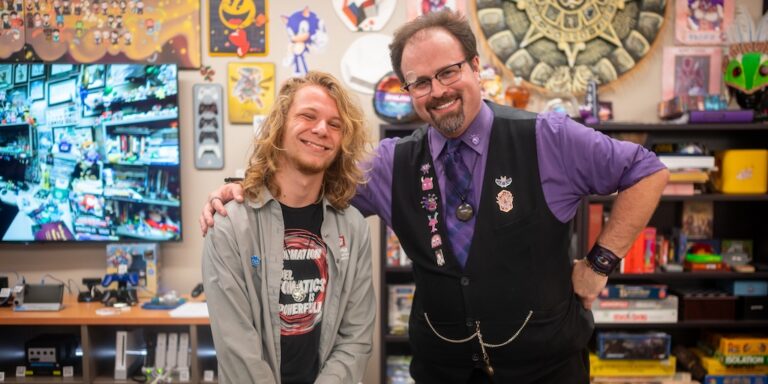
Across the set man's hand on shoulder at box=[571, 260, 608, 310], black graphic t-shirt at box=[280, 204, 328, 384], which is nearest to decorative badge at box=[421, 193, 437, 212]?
black graphic t-shirt at box=[280, 204, 328, 384]

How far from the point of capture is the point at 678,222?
9.91ft

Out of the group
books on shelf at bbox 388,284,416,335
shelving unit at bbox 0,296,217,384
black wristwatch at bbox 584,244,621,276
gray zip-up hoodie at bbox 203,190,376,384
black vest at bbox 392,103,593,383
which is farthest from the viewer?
books on shelf at bbox 388,284,416,335

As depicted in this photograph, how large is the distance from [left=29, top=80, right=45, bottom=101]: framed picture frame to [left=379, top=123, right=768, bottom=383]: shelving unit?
204 centimetres

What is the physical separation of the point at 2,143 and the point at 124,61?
850 mm

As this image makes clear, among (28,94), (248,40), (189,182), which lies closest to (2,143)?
(28,94)

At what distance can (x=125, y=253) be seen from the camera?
2.86 metres

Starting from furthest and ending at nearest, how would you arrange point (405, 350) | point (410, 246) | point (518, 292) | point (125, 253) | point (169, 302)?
point (405, 350)
point (125, 253)
point (169, 302)
point (410, 246)
point (518, 292)

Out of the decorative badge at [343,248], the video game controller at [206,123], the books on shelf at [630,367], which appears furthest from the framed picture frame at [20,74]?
the books on shelf at [630,367]

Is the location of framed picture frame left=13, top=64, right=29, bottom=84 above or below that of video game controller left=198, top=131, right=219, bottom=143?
above

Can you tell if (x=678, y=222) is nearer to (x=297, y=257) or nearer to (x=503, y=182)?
(x=503, y=182)

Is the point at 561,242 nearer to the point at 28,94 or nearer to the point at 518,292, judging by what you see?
the point at 518,292

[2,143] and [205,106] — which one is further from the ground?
[205,106]

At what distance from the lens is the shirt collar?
1.56 metres

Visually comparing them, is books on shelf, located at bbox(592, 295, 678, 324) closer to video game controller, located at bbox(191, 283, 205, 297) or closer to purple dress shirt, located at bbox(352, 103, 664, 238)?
purple dress shirt, located at bbox(352, 103, 664, 238)
